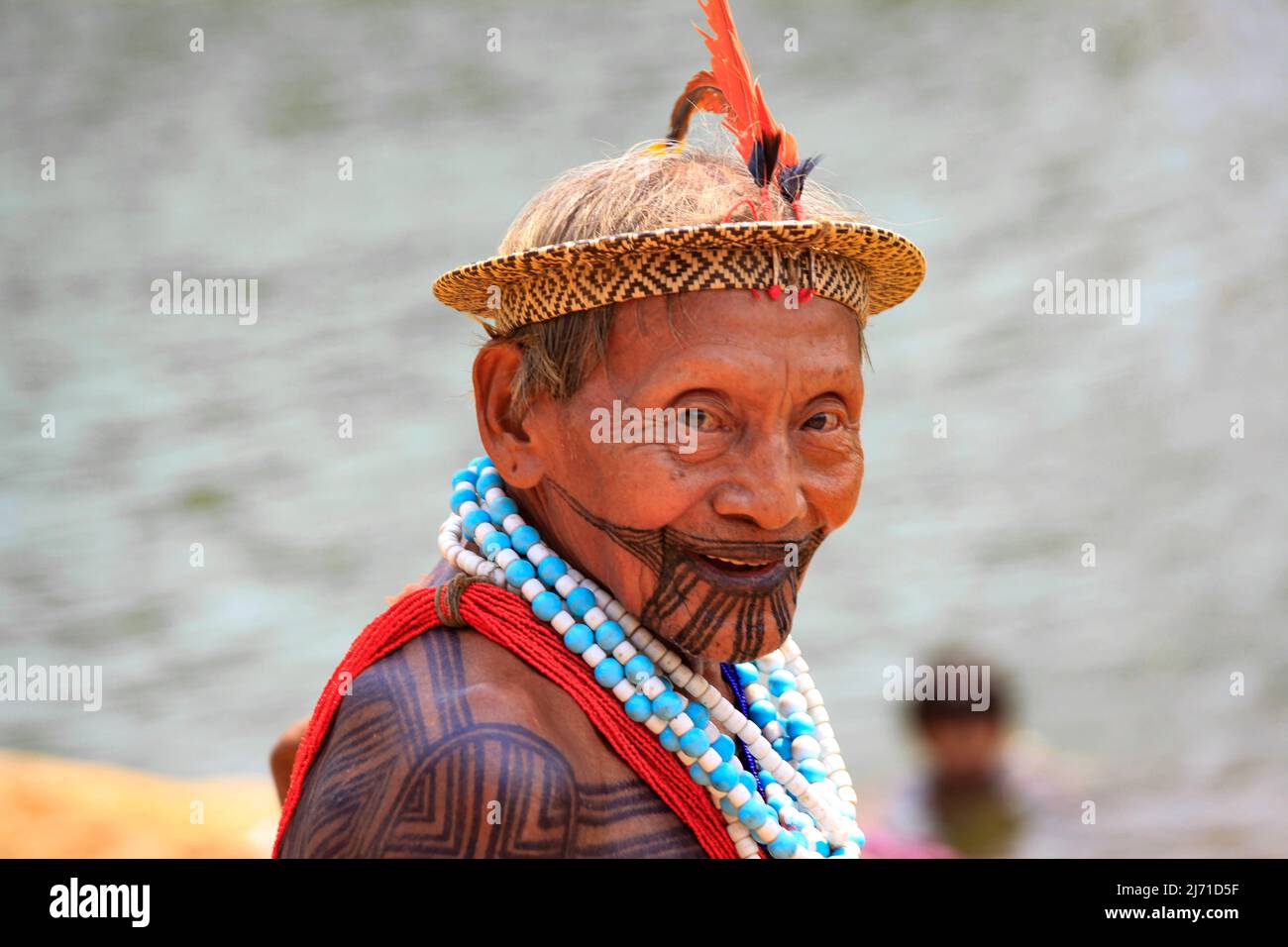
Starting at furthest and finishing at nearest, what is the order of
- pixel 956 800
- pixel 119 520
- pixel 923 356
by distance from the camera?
1. pixel 923 356
2. pixel 119 520
3. pixel 956 800

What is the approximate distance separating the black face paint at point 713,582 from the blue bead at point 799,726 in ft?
1.21

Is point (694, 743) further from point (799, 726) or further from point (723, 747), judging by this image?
point (799, 726)

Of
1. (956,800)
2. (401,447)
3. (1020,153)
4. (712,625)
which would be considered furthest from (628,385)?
(1020,153)

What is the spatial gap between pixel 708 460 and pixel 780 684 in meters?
0.69

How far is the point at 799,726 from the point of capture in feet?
8.95

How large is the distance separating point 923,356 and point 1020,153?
147cm

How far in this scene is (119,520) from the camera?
802 centimetres

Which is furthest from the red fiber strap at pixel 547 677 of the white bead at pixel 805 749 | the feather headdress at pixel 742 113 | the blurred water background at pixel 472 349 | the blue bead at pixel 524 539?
the blurred water background at pixel 472 349

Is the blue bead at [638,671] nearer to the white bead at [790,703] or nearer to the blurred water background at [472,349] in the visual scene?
the white bead at [790,703]

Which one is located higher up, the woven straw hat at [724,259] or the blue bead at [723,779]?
the woven straw hat at [724,259]

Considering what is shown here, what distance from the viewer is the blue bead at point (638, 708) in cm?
234

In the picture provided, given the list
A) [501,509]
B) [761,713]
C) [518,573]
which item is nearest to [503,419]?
[501,509]

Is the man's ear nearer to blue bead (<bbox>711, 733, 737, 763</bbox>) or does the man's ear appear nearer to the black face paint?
the black face paint

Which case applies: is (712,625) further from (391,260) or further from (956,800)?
(391,260)
